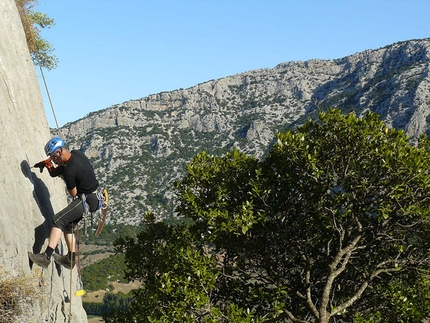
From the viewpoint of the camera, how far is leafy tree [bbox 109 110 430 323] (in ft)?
36.3

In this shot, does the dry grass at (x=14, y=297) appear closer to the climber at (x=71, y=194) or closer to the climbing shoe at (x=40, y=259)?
the climbing shoe at (x=40, y=259)

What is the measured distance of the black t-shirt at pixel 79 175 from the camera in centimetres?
977

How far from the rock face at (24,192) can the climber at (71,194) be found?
40 centimetres

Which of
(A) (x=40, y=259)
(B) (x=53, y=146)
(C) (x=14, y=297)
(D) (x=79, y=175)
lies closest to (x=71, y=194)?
(D) (x=79, y=175)

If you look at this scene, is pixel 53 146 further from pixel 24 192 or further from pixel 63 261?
pixel 63 261

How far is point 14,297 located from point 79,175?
10.2ft

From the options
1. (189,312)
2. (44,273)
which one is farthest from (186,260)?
(44,273)

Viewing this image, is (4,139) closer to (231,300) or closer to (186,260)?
(186,260)

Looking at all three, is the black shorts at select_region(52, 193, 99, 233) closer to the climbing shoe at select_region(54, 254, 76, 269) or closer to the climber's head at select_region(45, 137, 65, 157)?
the climbing shoe at select_region(54, 254, 76, 269)

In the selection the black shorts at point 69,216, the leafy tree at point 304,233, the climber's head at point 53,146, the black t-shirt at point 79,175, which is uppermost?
the climber's head at point 53,146

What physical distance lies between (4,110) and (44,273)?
4323mm

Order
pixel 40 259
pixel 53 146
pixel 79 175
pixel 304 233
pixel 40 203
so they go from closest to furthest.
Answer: pixel 40 259 < pixel 53 146 < pixel 79 175 < pixel 40 203 < pixel 304 233

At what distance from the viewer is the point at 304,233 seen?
509 inches

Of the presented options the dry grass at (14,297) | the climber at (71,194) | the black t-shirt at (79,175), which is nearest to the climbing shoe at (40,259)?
the climber at (71,194)
